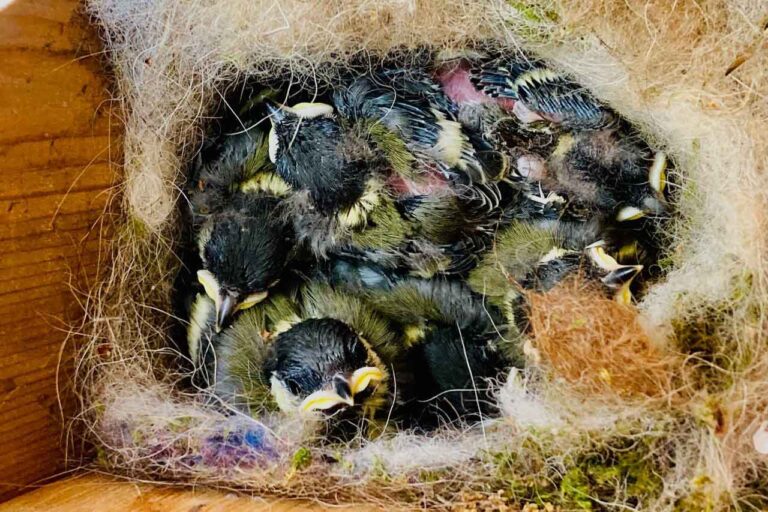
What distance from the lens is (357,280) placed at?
4.53 ft

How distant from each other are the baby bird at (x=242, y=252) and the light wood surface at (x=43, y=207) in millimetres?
206

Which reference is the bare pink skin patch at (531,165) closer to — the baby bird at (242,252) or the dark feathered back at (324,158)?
the dark feathered back at (324,158)

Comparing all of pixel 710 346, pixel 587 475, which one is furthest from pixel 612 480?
pixel 710 346

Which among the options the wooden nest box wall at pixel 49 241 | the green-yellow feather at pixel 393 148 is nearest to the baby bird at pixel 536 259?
the green-yellow feather at pixel 393 148

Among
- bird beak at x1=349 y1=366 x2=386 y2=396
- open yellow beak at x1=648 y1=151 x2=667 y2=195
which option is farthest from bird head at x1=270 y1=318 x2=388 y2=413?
open yellow beak at x1=648 y1=151 x2=667 y2=195

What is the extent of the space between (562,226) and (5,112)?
95 centimetres

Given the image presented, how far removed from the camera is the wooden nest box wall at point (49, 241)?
108 cm

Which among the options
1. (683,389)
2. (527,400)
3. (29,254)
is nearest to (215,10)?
(29,254)

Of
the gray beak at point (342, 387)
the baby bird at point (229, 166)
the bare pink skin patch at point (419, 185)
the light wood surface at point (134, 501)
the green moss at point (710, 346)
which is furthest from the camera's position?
the baby bird at point (229, 166)

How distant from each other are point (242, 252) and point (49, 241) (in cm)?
32

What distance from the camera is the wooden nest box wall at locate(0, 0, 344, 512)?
1085mm

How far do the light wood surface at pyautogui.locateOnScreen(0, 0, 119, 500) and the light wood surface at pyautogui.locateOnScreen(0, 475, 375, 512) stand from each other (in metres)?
0.05

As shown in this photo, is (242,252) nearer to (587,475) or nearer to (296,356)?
(296,356)

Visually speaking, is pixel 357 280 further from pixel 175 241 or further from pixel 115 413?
pixel 115 413
